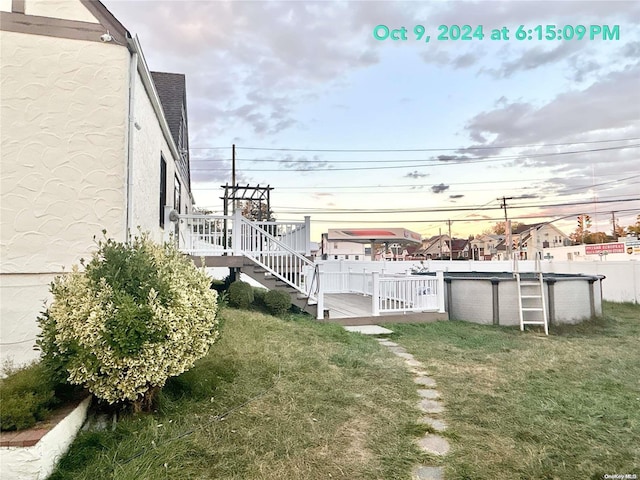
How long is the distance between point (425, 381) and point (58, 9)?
264 inches

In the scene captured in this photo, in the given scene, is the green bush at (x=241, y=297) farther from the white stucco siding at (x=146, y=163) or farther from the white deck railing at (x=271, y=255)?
the white stucco siding at (x=146, y=163)

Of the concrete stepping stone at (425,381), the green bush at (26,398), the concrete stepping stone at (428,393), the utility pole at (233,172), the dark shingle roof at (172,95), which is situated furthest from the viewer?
the utility pole at (233,172)

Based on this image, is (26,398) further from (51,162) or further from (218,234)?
(218,234)

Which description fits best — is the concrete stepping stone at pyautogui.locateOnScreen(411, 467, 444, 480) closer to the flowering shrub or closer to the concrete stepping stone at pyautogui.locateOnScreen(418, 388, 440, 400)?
the concrete stepping stone at pyautogui.locateOnScreen(418, 388, 440, 400)

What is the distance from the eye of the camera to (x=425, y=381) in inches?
178

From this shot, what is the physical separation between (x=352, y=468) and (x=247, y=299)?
20.2ft

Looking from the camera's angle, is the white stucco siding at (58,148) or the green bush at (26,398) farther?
the white stucco siding at (58,148)

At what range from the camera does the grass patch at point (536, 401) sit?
2.62 meters

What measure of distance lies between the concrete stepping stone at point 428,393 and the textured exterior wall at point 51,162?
429cm

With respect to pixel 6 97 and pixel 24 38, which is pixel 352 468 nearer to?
pixel 6 97

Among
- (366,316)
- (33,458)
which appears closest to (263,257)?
(366,316)

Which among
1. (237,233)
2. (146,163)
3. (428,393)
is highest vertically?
(146,163)

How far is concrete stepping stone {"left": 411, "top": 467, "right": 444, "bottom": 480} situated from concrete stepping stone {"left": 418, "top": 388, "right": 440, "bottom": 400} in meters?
1.46

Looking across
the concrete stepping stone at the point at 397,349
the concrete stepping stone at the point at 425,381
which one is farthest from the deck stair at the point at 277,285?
the concrete stepping stone at the point at 425,381
